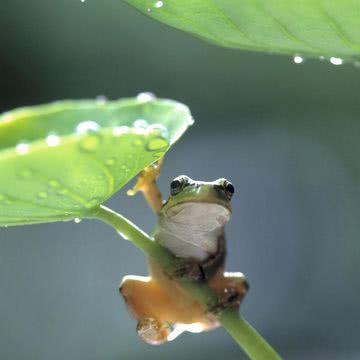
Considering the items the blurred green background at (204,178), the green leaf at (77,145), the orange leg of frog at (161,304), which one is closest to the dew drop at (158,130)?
the green leaf at (77,145)

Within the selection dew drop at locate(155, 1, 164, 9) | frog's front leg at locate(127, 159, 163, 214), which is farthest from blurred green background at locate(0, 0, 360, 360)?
dew drop at locate(155, 1, 164, 9)

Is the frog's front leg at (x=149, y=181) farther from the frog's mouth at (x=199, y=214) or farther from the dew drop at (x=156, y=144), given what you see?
the dew drop at (x=156, y=144)

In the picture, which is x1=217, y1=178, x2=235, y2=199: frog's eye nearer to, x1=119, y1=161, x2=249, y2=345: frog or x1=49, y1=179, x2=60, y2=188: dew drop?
x1=119, y1=161, x2=249, y2=345: frog

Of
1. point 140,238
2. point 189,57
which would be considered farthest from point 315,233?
point 140,238

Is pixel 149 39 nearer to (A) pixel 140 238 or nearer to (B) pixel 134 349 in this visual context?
(B) pixel 134 349

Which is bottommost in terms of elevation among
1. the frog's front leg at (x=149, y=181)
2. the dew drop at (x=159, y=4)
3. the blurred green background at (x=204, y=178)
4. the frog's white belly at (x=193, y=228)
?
the frog's white belly at (x=193, y=228)

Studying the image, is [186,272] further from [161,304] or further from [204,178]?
[204,178]
